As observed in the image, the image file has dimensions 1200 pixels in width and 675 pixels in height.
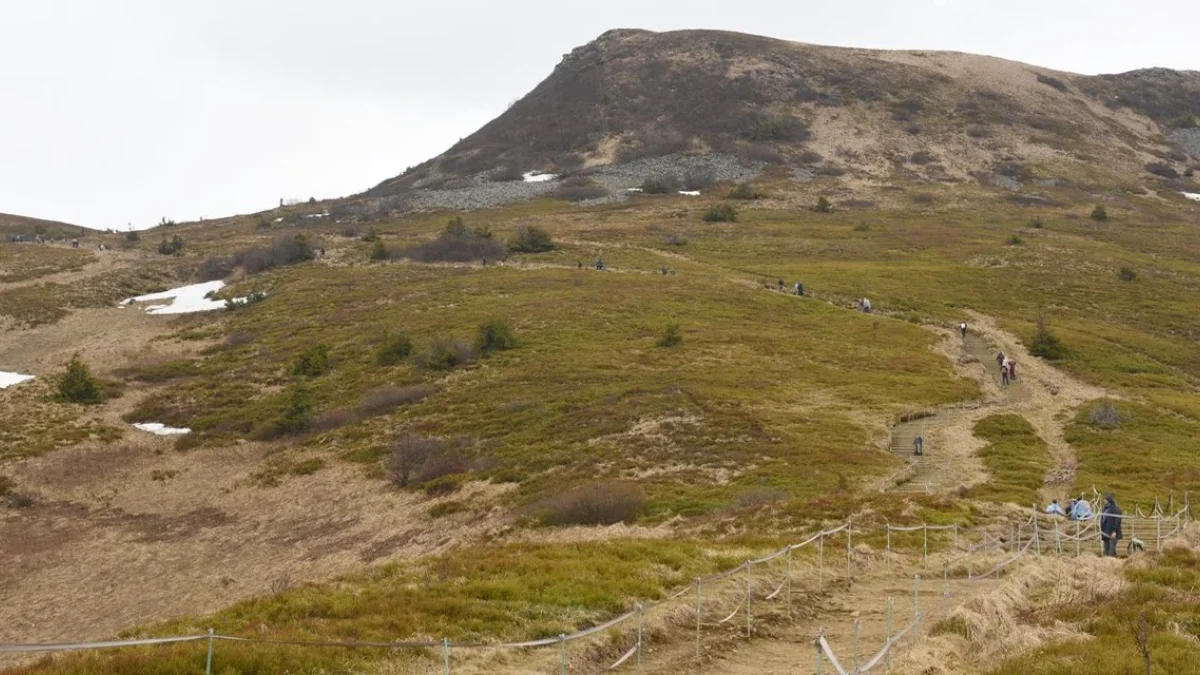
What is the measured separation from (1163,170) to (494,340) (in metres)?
129

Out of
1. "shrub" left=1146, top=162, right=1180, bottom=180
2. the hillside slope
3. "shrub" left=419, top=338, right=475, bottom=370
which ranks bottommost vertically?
"shrub" left=419, top=338, right=475, bottom=370

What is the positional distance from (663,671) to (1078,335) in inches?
2529

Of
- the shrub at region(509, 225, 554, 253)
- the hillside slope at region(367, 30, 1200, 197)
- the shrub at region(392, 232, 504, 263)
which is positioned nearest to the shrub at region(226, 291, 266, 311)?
the shrub at region(392, 232, 504, 263)

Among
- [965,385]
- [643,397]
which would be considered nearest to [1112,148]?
[965,385]

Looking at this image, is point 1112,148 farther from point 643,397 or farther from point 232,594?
point 232,594

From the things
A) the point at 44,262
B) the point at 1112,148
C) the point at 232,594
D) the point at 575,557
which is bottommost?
the point at 232,594

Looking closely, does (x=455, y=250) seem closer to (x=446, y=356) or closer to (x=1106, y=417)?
(x=446, y=356)

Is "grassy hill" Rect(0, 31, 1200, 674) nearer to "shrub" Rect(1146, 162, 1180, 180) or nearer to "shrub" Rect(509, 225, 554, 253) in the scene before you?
"shrub" Rect(509, 225, 554, 253)

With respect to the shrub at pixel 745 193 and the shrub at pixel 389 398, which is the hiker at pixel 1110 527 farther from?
the shrub at pixel 745 193

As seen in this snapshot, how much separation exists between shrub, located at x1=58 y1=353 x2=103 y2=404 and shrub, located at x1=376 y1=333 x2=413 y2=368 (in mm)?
17206

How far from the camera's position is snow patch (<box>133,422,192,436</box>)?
52.4m

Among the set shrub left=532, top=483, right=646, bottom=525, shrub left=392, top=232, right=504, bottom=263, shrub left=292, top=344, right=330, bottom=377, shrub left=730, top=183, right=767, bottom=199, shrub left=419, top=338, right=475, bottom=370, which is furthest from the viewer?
shrub left=730, top=183, right=767, bottom=199

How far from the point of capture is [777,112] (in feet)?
528

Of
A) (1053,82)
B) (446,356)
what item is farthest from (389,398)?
(1053,82)
